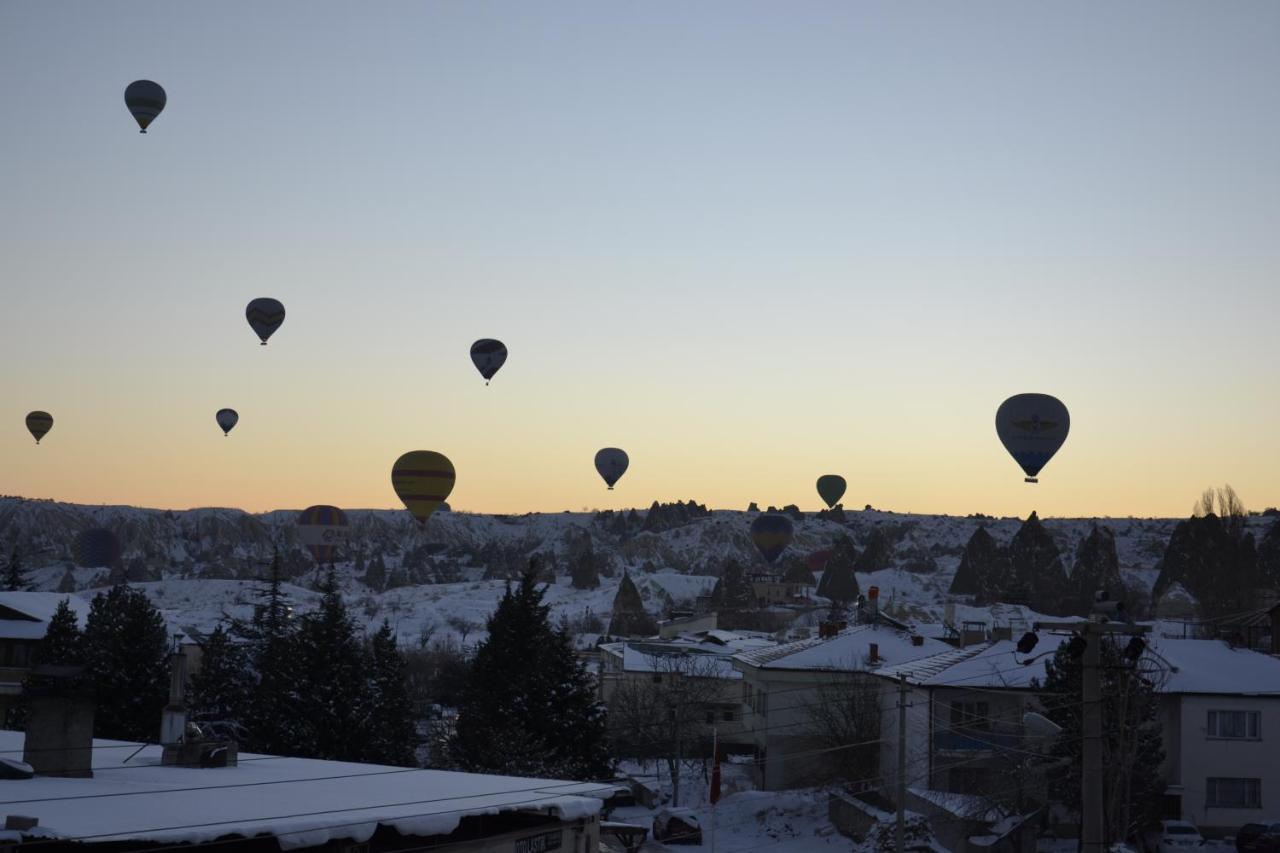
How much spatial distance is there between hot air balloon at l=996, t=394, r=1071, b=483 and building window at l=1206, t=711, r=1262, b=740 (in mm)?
11166

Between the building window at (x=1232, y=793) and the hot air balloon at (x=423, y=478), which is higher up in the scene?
the hot air balloon at (x=423, y=478)

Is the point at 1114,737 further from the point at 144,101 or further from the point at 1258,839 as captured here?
the point at 144,101

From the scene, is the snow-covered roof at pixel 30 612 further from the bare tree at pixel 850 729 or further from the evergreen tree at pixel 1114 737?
the evergreen tree at pixel 1114 737

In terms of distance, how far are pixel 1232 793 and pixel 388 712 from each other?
2954cm

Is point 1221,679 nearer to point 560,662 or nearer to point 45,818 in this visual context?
point 560,662

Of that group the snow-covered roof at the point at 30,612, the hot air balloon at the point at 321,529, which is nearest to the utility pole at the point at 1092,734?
the snow-covered roof at the point at 30,612

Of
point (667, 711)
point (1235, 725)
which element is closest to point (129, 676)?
point (667, 711)

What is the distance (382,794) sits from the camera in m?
19.5

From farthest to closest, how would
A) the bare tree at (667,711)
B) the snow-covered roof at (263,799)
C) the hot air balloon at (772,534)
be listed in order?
the hot air balloon at (772,534), the bare tree at (667,711), the snow-covered roof at (263,799)

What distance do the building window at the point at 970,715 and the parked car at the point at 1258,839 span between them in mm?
9093

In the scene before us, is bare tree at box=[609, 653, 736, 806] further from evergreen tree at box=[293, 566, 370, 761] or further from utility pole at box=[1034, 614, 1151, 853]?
utility pole at box=[1034, 614, 1151, 853]

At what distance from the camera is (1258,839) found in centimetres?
4084

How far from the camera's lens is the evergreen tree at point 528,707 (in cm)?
4583

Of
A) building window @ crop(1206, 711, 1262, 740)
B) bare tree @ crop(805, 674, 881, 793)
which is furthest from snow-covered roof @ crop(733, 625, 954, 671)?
building window @ crop(1206, 711, 1262, 740)
